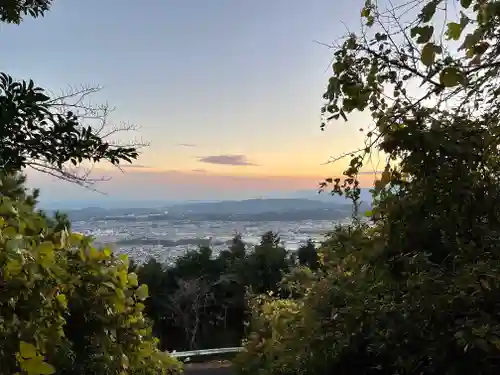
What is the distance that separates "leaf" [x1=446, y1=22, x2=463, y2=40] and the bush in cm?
126

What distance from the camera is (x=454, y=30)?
1.43 metres

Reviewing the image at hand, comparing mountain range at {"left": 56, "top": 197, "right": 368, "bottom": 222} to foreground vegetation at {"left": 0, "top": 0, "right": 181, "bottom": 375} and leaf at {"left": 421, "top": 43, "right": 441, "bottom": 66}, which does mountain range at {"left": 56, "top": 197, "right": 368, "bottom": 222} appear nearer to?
foreground vegetation at {"left": 0, "top": 0, "right": 181, "bottom": 375}

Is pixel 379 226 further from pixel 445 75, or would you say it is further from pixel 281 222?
pixel 281 222

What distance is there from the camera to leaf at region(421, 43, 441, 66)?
4.66 ft

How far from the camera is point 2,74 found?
2.18 meters

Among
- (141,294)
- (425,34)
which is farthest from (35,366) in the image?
(425,34)

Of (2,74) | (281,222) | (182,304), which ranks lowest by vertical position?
(182,304)

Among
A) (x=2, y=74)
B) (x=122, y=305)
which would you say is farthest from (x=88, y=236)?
(x=2, y=74)

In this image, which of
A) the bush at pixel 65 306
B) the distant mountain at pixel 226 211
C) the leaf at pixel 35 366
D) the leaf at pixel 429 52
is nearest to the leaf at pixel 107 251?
the bush at pixel 65 306

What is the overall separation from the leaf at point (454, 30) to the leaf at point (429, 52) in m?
0.06

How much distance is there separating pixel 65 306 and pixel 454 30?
1.48m

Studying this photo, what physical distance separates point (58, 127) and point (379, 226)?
160 cm

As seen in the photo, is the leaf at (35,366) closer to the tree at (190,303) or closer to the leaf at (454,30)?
the leaf at (454,30)

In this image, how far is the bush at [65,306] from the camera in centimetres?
124
